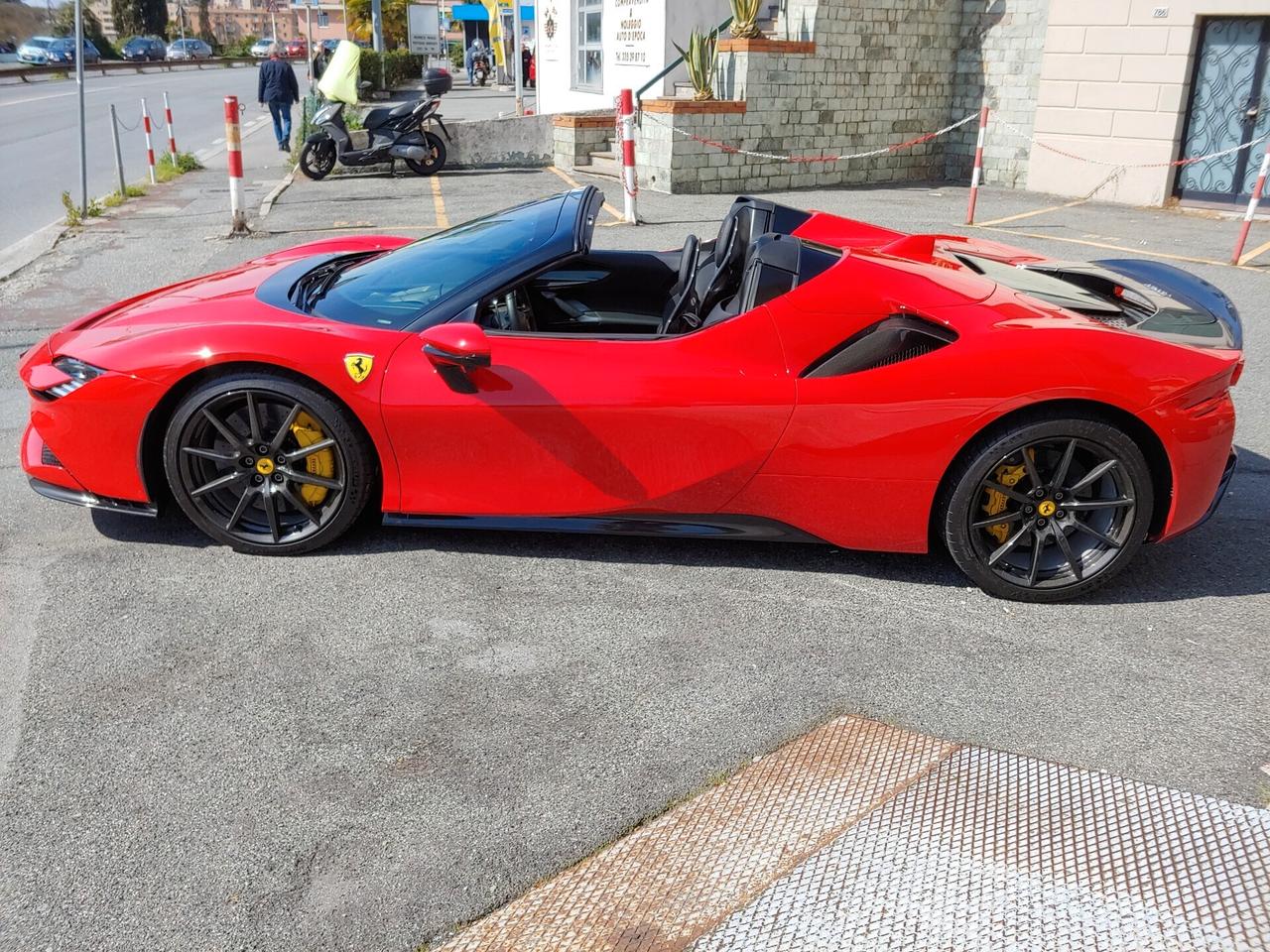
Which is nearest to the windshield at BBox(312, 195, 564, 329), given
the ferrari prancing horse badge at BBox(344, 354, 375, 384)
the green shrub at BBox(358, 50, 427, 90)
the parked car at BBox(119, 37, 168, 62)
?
the ferrari prancing horse badge at BBox(344, 354, 375, 384)

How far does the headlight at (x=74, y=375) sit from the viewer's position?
3.87 metres

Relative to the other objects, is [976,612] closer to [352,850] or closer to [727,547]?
[727,547]

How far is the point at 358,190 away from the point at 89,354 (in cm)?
1118

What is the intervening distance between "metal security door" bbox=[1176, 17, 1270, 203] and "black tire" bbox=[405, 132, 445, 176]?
10242 millimetres

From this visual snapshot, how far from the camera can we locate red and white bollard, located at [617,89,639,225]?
37.4 ft

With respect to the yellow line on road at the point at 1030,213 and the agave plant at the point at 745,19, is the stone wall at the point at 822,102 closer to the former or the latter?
the agave plant at the point at 745,19

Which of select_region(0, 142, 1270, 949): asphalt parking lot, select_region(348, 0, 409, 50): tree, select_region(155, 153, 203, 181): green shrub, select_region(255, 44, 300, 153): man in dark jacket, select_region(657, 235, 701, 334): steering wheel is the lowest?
select_region(0, 142, 1270, 949): asphalt parking lot

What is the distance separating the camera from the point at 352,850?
8.47 feet

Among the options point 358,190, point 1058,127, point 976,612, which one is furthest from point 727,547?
point 1058,127

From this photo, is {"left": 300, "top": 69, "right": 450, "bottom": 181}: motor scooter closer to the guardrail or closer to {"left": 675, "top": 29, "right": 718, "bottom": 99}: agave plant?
{"left": 675, "top": 29, "right": 718, "bottom": 99}: agave plant

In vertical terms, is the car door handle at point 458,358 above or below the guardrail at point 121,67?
below

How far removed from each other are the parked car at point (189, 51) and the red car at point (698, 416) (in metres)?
68.1

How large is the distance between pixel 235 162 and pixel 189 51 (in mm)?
64052

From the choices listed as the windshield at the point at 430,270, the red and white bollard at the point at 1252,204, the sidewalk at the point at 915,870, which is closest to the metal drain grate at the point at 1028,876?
the sidewalk at the point at 915,870
